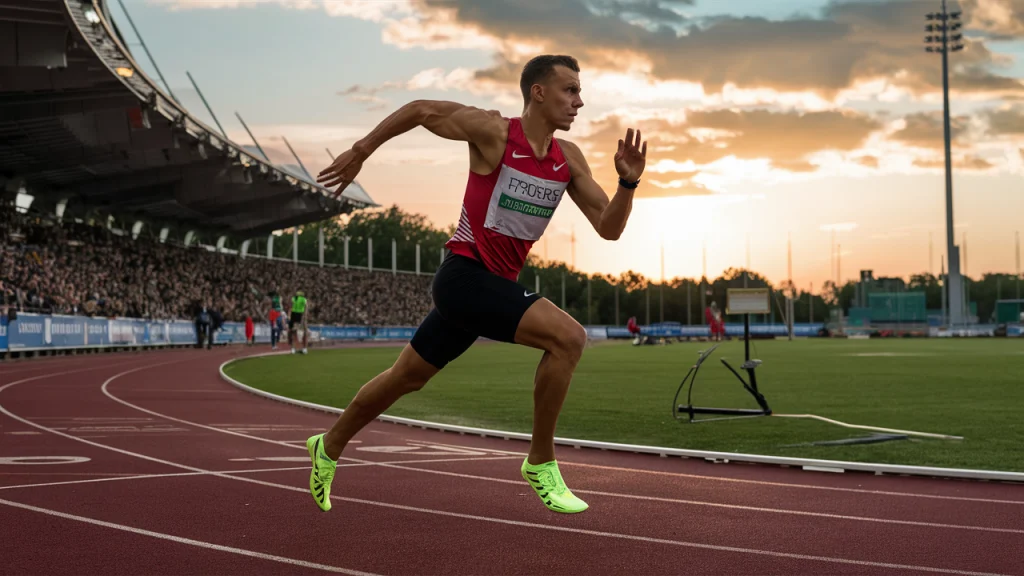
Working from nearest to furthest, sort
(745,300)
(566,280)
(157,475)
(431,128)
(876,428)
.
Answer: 1. (431,128)
2. (157,475)
3. (876,428)
4. (745,300)
5. (566,280)

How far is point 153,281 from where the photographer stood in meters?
43.4

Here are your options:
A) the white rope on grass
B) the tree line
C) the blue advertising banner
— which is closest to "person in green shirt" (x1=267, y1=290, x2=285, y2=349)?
the white rope on grass

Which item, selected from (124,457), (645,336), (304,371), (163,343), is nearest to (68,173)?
(163,343)

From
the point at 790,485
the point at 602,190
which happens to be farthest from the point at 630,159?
the point at 790,485

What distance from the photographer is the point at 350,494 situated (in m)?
6.34

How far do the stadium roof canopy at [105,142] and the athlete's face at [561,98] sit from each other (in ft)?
67.1

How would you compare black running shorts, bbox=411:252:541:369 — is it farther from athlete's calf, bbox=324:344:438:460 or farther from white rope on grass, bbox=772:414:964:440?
white rope on grass, bbox=772:414:964:440

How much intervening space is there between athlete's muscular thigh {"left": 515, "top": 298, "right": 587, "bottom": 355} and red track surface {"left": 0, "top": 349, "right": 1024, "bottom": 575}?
38.0 inches

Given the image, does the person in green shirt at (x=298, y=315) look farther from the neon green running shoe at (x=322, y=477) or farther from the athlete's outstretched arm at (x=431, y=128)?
the athlete's outstretched arm at (x=431, y=128)

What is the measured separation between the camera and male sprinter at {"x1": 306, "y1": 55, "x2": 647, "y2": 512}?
513 centimetres

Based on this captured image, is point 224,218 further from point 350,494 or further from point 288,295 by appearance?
point 350,494

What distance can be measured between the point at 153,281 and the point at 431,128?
41.1 metres

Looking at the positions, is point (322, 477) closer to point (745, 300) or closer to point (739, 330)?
point (745, 300)

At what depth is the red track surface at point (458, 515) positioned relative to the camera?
4.54 meters
